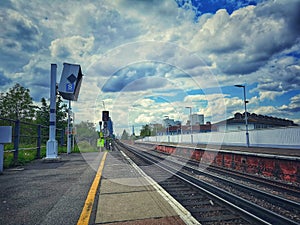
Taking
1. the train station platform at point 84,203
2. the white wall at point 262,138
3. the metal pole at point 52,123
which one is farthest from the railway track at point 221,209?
the white wall at point 262,138

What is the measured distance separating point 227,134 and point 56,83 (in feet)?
76.7

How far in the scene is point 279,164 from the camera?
1024cm

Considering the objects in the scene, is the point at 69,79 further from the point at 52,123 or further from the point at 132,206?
the point at 132,206

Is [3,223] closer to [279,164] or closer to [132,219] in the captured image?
[132,219]

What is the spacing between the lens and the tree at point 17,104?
96.3 ft

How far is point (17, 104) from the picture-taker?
30.2 meters

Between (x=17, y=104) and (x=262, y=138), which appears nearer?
(x=262, y=138)

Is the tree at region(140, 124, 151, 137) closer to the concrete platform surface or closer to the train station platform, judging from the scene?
the train station platform

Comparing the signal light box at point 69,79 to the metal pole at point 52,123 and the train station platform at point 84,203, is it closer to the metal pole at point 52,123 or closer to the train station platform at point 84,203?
the metal pole at point 52,123

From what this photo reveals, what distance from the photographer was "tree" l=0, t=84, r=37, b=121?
1155 inches

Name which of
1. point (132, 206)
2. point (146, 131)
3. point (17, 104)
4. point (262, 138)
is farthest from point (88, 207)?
point (146, 131)

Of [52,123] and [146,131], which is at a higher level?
[52,123]

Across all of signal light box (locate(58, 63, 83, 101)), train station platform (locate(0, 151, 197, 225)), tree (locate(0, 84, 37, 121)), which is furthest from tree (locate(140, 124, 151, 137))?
train station platform (locate(0, 151, 197, 225))

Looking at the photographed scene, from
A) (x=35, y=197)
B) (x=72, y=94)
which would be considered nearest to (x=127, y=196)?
(x=35, y=197)
